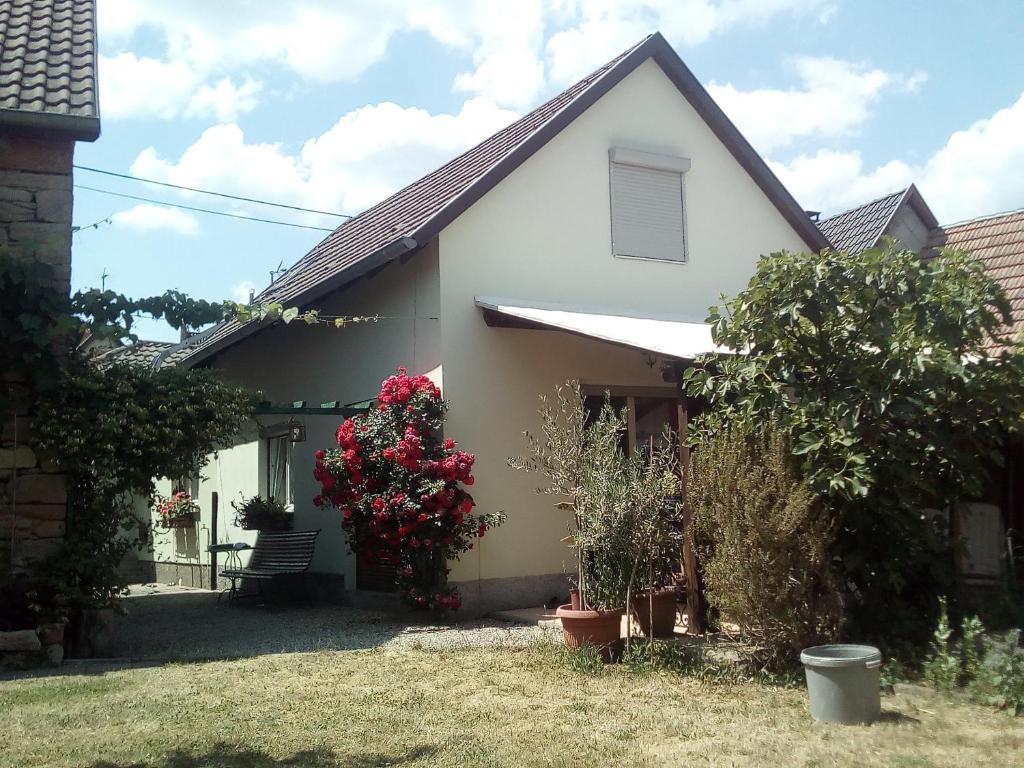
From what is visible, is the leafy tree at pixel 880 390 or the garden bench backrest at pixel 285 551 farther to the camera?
the garden bench backrest at pixel 285 551

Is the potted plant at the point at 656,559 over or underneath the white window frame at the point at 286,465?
underneath

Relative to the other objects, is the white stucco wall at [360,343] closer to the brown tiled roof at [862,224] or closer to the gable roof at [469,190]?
the gable roof at [469,190]

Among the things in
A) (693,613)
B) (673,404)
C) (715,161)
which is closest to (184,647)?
(693,613)

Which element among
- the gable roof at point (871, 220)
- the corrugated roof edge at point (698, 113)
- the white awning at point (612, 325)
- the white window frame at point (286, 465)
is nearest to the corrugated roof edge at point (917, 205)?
the gable roof at point (871, 220)

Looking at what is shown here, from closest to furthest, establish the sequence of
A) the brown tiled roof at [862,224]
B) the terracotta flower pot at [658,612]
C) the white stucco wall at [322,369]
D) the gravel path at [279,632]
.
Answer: the terracotta flower pot at [658,612]
the gravel path at [279,632]
the white stucco wall at [322,369]
the brown tiled roof at [862,224]

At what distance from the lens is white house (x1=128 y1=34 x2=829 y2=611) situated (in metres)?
11.3

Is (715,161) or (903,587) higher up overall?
(715,161)

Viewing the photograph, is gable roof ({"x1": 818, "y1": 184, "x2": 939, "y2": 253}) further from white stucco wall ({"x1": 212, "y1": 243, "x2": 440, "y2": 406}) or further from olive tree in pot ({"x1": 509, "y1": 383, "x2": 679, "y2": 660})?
olive tree in pot ({"x1": 509, "y1": 383, "x2": 679, "y2": 660})

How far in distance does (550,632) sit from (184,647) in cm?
349

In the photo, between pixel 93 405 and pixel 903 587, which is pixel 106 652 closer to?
pixel 93 405

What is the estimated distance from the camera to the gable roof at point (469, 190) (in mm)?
11344

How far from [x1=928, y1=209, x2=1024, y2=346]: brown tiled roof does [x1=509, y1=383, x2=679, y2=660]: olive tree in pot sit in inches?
369

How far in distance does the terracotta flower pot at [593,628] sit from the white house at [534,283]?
2114mm

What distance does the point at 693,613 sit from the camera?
8625 millimetres
